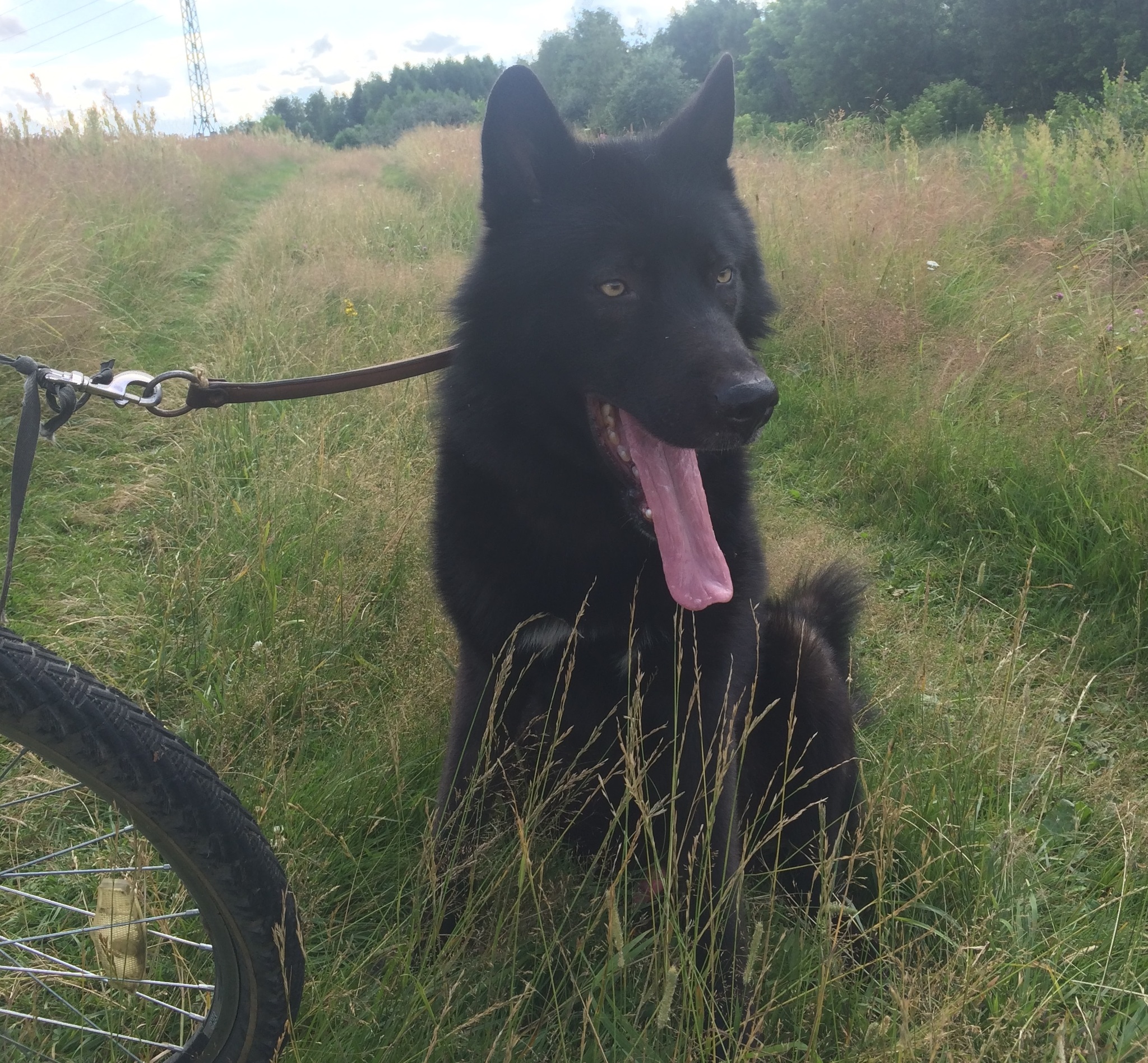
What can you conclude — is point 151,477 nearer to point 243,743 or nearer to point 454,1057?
point 243,743

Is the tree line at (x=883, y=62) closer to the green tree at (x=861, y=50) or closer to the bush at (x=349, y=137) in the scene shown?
the green tree at (x=861, y=50)

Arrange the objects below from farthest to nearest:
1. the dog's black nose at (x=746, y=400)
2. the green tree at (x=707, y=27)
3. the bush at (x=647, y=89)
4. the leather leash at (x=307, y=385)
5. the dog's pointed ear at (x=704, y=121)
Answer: the green tree at (x=707, y=27), the bush at (x=647, y=89), the dog's pointed ear at (x=704, y=121), the leather leash at (x=307, y=385), the dog's black nose at (x=746, y=400)

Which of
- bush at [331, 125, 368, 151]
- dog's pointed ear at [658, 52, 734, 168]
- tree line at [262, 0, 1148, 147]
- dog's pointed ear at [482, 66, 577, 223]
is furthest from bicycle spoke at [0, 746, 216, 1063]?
bush at [331, 125, 368, 151]

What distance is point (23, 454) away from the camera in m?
0.97

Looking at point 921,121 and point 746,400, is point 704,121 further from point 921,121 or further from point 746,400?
point 921,121

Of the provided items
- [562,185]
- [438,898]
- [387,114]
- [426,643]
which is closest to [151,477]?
[426,643]

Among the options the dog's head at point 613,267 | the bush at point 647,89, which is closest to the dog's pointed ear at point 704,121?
the dog's head at point 613,267

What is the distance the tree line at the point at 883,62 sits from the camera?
18.2 metres

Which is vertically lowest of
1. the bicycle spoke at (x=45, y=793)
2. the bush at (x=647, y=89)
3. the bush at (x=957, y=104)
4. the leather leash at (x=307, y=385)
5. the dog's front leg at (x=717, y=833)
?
the dog's front leg at (x=717, y=833)

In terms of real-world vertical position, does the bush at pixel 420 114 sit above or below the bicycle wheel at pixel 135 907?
above

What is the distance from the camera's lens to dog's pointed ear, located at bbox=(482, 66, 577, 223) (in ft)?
4.88

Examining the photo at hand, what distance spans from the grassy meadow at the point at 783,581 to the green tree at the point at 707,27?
120ft

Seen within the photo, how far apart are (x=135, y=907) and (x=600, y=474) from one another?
1.07 m

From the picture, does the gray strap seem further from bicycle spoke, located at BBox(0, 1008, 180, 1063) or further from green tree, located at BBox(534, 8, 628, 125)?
green tree, located at BBox(534, 8, 628, 125)
